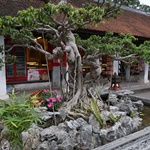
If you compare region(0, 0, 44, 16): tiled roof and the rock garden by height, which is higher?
region(0, 0, 44, 16): tiled roof

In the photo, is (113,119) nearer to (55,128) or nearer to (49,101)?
(55,128)

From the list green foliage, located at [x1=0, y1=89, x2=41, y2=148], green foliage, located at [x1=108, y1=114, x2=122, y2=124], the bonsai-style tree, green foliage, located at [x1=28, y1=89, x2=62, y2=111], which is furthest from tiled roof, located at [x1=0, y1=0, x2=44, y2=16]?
green foliage, located at [x1=108, y1=114, x2=122, y2=124]

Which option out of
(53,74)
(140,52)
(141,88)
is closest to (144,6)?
(141,88)

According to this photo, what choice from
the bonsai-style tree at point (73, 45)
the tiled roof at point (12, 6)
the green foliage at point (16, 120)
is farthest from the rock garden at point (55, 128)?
the tiled roof at point (12, 6)

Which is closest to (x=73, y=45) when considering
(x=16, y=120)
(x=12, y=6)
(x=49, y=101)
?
(x=49, y=101)

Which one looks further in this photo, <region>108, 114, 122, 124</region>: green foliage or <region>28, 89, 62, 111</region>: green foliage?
<region>28, 89, 62, 111</region>: green foliage

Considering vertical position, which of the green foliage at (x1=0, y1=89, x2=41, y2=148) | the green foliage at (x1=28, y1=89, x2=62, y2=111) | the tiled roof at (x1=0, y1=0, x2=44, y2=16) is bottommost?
the green foliage at (x1=28, y1=89, x2=62, y2=111)

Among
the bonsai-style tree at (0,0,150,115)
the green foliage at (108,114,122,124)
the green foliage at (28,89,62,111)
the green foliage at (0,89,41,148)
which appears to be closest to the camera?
the green foliage at (0,89,41,148)

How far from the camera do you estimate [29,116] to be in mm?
2049

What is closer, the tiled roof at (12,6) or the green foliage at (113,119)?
the green foliage at (113,119)

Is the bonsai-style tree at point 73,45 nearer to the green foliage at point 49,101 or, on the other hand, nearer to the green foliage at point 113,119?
the green foliage at point 49,101

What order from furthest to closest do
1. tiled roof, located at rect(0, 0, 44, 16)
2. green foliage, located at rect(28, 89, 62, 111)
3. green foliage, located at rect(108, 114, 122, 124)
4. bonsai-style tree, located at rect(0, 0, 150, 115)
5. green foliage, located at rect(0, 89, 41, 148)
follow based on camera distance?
1. tiled roof, located at rect(0, 0, 44, 16)
2. green foliage, located at rect(28, 89, 62, 111)
3. green foliage, located at rect(108, 114, 122, 124)
4. bonsai-style tree, located at rect(0, 0, 150, 115)
5. green foliage, located at rect(0, 89, 41, 148)

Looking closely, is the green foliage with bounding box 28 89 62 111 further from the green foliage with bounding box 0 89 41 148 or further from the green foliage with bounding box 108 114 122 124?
the green foliage with bounding box 0 89 41 148

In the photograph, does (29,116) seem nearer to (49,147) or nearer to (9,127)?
(9,127)
